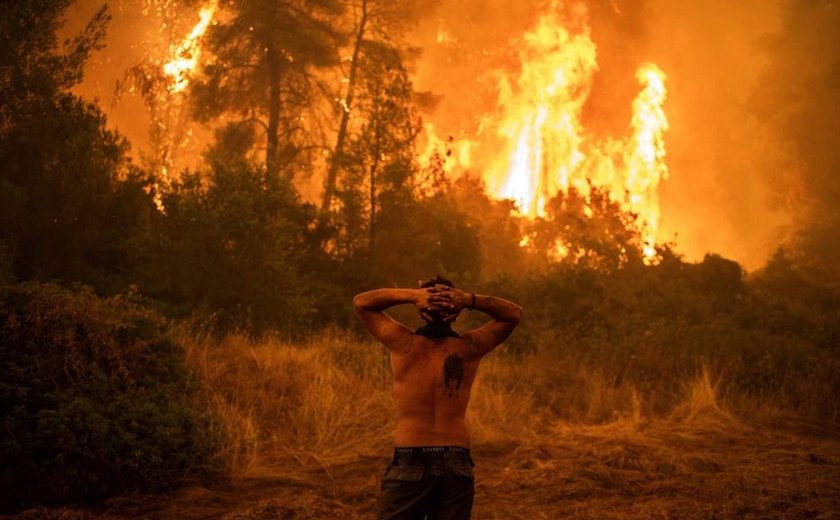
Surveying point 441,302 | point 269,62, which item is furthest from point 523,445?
point 269,62

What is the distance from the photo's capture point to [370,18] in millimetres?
25453

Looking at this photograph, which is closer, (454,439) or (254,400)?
(454,439)

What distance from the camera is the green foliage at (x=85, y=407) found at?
21.1ft

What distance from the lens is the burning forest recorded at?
21.7 feet

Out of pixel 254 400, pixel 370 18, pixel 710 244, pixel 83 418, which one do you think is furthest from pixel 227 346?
pixel 710 244

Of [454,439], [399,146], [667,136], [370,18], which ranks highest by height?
[667,136]

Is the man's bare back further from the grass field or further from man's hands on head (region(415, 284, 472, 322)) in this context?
the grass field

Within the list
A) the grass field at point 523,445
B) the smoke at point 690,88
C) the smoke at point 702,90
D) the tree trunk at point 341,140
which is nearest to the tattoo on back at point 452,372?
the grass field at point 523,445

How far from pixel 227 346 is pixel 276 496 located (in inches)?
196

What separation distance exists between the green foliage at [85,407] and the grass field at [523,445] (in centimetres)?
38

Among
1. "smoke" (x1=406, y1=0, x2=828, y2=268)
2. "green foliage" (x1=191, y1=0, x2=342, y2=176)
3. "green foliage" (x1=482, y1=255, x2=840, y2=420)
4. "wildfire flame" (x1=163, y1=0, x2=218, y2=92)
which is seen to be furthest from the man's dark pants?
"smoke" (x1=406, y1=0, x2=828, y2=268)

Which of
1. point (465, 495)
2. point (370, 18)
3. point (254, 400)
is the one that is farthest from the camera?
point (370, 18)

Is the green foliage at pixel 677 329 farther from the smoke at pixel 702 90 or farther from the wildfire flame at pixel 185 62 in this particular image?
the smoke at pixel 702 90

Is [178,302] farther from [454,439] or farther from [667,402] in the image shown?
[454,439]
